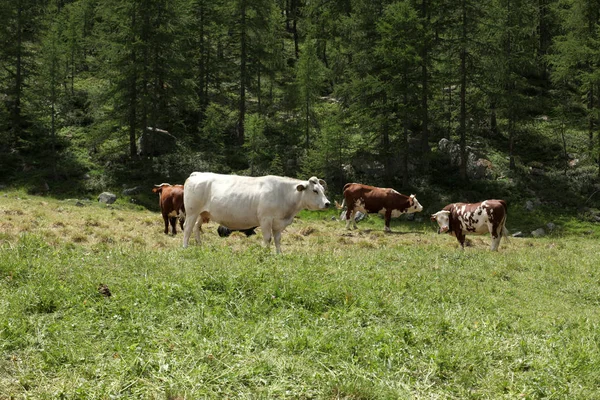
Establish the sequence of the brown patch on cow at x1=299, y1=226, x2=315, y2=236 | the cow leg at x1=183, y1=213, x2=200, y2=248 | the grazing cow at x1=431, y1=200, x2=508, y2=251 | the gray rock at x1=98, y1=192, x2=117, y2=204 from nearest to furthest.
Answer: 1. the cow leg at x1=183, y1=213, x2=200, y2=248
2. the grazing cow at x1=431, y1=200, x2=508, y2=251
3. the brown patch on cow at x1=299, y1=226, x2=315, y2=236
4. the gray rock at x1=98, y1=192, x2=117, y2=204

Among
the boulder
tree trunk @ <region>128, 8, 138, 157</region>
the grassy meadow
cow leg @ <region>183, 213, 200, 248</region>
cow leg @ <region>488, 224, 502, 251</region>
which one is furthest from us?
the boulder

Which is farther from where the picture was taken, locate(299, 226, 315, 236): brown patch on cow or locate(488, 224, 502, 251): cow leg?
locate(299, 226, 315, 236): brown patch on cow

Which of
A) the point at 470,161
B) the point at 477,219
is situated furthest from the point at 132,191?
the point at 470,161

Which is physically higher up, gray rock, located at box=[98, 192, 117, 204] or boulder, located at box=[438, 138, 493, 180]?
boulder, located at box=[438, 138, 493, 180]

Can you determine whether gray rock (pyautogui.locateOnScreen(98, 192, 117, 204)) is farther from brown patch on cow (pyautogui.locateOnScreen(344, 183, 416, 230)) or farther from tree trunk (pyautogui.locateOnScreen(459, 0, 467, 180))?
tree trunk (pyautogui.locateOnScreen(459, 0, 467, 180))

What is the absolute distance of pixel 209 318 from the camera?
557 centimetres

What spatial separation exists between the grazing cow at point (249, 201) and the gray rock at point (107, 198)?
1672cm

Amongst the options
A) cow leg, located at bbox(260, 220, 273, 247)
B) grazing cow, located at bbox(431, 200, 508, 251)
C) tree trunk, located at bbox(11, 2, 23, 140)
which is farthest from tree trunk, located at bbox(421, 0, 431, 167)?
Result: tree trunk, located at bbox(11, 2, 23, 140)

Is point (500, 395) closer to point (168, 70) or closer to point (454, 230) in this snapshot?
point (454, 230)

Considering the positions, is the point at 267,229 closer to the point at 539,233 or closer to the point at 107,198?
the point at 539,233

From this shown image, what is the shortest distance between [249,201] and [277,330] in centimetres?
732

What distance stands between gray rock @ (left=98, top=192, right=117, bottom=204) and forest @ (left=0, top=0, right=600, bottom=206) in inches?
89.4

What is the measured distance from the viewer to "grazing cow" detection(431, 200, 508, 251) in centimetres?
1511

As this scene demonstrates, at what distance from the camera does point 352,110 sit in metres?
32.7
